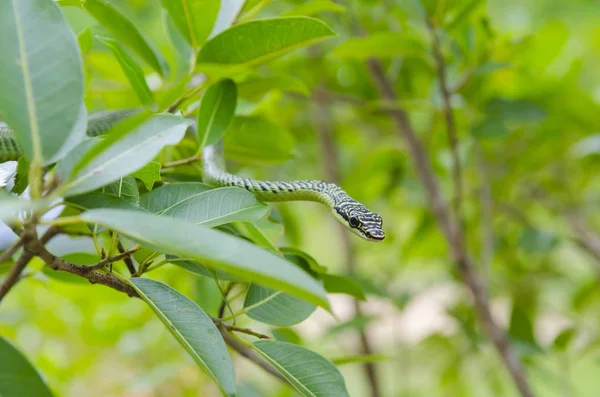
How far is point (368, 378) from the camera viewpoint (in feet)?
6.15

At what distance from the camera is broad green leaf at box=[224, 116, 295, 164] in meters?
1.00

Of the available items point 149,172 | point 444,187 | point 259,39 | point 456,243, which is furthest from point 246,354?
point 444,187

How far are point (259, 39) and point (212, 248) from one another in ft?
1.46

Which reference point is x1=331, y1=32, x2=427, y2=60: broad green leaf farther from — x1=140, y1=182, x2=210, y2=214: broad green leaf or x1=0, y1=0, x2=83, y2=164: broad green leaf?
x1=0, y1=0, x2=83, y2=164: broad green leaf

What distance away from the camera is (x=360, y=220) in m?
1.03

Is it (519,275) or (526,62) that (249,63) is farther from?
(519,275)

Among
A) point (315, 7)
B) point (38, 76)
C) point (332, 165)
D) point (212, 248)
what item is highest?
point (332, 165)

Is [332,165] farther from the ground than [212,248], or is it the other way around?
[332,165]

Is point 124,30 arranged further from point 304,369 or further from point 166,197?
point 304,369

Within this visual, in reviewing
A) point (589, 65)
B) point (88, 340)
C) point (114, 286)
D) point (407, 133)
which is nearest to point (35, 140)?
point (114, 286)

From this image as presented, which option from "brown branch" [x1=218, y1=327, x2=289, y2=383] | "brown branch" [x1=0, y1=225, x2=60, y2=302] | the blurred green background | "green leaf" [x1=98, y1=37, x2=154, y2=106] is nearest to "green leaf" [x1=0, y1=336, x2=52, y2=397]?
"brown branch" [x1=0, y1=225, x2=60, y2=302]

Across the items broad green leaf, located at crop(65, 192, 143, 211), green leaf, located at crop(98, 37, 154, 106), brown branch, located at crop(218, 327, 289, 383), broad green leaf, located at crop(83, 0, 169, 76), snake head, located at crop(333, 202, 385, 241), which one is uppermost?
broad green leaf, located at crop(83, 0, 169, 76)

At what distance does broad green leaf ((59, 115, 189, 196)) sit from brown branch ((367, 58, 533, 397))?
1.03 meters

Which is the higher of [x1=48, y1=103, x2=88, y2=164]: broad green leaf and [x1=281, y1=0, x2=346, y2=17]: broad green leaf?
[x1=281, y1=0, x2=346, y2=17]: broad green leaf
